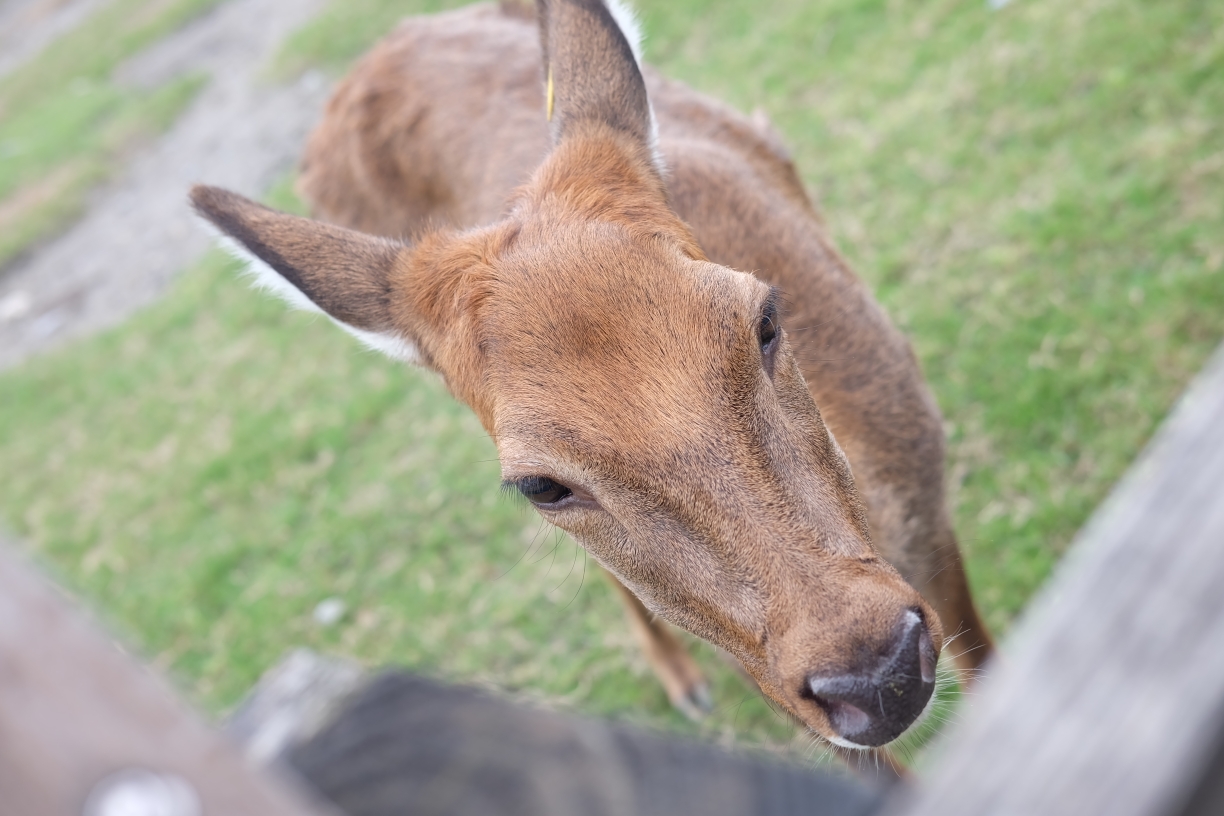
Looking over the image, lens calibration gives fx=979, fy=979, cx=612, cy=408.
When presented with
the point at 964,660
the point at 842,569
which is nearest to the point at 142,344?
the point at 964,660

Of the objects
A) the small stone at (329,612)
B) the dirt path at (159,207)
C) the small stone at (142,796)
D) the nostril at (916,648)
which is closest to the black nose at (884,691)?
the nostril at (916,648)

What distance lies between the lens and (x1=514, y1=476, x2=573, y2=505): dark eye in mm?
2469

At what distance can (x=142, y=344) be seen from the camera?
10516 millimetres

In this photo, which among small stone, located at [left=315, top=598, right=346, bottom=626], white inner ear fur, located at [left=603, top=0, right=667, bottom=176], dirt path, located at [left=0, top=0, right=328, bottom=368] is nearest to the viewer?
white inner ear fur, located at [left=603, top=0, right=667, bottom=176]

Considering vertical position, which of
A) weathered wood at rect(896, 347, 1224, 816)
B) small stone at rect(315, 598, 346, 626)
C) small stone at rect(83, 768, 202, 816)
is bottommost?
small stone at rect(315, 598, 346, 626)

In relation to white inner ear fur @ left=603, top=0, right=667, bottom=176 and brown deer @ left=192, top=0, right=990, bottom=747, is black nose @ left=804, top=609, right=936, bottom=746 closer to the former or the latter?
brown deer @ left=192, top=0, right=990, bottom=747

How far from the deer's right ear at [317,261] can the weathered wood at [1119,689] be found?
2.08 meters

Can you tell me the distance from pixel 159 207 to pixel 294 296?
1210cm

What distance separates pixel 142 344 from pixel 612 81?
9061 millimetres

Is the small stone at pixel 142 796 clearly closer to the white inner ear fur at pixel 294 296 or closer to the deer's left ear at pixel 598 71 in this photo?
the white inner ear fur at pixel 294 296

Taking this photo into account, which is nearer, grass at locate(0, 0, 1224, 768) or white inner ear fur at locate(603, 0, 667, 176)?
white inner ear fur at locate(603, 0, 667, 176)

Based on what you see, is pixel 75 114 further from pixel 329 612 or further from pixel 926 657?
pixel 926 657

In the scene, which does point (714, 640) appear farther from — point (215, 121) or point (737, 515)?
point (215, 121)

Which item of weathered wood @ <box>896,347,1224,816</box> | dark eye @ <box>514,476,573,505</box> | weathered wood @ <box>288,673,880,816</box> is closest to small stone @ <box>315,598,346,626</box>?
weathered wood @ <box>288,673,880,816</box>
